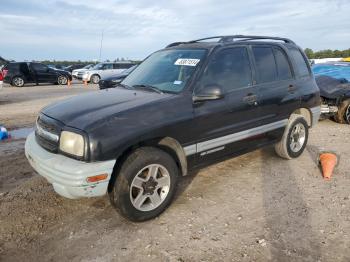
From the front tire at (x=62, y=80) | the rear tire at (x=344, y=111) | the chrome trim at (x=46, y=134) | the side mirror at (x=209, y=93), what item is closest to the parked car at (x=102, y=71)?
A: the front tire at (x=62, y=80)

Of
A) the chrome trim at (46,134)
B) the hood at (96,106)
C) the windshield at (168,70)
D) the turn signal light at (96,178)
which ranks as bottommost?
the turn signal light at (96,178)

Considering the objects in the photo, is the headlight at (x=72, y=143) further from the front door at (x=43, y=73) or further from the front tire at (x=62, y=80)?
the front tire at (x=62, y=80)

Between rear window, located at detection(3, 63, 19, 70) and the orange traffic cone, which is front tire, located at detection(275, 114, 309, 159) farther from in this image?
rear window, located at detection(3, 63, 19, 70)

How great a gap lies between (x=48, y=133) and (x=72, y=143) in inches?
21.1

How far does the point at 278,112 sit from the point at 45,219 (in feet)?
11.4

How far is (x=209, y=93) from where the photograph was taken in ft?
12.9

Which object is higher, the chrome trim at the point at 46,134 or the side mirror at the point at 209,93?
the side mirror at the point at 209,93

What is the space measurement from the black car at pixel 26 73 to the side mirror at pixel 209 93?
2026 centimetres

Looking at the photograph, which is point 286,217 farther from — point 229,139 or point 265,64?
point 265,64

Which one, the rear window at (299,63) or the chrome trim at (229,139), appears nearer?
the chrome trim at (229,139)

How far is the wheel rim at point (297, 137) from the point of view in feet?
18.5

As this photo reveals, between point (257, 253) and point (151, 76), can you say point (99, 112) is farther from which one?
point (257, 253)

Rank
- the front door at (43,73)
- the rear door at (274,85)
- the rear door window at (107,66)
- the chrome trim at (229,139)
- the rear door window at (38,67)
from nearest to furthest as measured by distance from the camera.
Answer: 1. the chrome trim at (229,139)
2. the rear door at (274,85)
3. the rear door window at (38,67)
4. the front door at (43,73)
5. the rear door window at (107,66)

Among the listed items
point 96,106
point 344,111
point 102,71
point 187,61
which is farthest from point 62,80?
point 96,106
